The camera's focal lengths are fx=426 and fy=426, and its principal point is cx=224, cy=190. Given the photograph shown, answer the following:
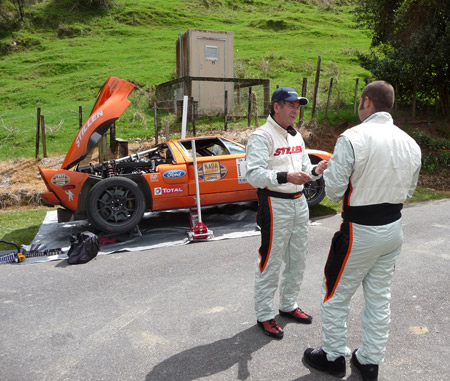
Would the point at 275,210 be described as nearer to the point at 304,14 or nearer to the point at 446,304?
the point at 446,304

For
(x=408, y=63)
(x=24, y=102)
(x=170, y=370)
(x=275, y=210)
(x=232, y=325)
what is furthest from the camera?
(x=24, y=102)

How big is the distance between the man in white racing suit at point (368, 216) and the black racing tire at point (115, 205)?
163 inches

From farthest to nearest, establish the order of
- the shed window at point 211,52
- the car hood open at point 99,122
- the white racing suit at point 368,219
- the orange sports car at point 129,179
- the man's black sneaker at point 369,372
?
the shed window at point 211,52, the orange sports car at point 129,179, the car hood open at point 99,122, the man's black sneaker at point 369,372, the white racing suit at point 368,219

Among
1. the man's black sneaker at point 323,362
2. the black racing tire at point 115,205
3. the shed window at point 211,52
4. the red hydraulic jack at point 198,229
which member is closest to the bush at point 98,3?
the shed window at point 211,52

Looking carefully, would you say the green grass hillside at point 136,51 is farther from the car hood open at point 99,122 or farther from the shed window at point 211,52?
the car hood open at point 99,122

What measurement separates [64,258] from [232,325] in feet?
10.1

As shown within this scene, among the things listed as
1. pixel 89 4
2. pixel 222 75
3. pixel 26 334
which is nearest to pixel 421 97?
pixel 222 75

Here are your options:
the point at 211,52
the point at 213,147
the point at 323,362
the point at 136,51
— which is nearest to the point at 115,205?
the point at 213,147

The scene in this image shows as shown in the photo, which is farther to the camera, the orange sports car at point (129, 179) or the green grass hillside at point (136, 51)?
the green grass hillside at point (136, 51)

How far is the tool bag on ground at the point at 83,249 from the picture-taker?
553 centimetres

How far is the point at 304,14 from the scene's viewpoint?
133ft

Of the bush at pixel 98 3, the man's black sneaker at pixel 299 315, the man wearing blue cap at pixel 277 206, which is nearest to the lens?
the man wearing blue cap at pixel 277 206

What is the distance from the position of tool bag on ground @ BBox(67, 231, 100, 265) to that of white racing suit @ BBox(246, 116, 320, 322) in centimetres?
293

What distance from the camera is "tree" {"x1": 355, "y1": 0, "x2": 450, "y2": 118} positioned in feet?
41.8
